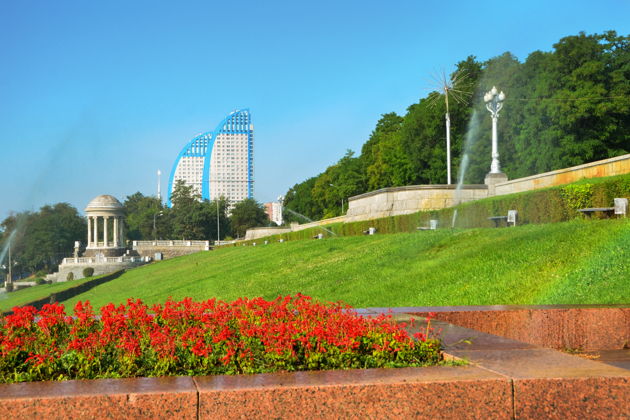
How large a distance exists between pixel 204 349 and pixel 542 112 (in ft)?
130

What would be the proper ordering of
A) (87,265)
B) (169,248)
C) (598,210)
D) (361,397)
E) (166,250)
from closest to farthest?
(361,397), (598,210), (87,265), (166,250), (169,248)

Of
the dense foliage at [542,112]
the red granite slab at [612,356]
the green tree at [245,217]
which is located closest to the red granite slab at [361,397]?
the red granite slab at [612,356]

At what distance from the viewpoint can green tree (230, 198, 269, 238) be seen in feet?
371

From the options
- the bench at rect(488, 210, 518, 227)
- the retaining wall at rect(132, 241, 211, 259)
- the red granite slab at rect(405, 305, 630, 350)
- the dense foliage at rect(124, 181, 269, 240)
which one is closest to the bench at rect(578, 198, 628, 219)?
the bench at rect(488, 210, 518, 227)

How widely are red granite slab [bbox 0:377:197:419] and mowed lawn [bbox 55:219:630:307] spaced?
7.54m

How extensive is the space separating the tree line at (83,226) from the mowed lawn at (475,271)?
77298mm

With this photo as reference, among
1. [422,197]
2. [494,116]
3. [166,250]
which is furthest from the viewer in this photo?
[166,250]

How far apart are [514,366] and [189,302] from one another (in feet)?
11.0

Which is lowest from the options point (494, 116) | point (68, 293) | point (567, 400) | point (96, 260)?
point (68, 293)

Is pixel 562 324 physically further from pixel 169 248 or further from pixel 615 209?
pixel 169 248

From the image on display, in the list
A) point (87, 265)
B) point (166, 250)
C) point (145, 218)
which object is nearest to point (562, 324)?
point (87, 265)

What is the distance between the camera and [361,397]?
4188mm

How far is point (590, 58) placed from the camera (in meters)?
40.3

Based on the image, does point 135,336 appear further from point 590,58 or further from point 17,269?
point 17,269
